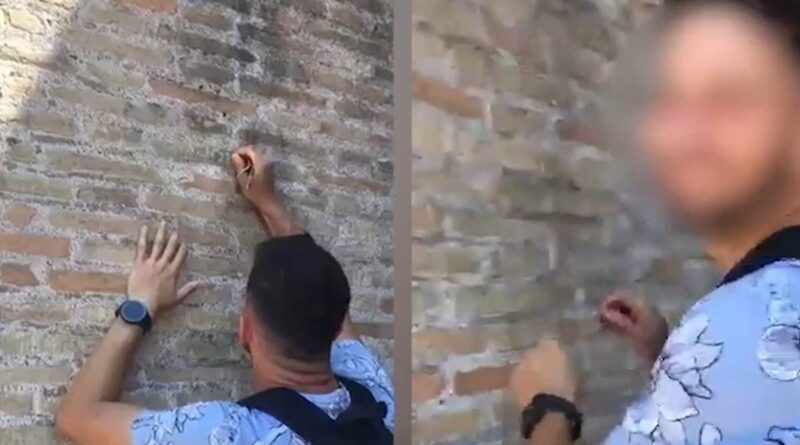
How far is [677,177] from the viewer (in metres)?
1.26

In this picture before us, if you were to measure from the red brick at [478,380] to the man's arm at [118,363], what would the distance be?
2.40ft

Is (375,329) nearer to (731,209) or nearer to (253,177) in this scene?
(253,177)

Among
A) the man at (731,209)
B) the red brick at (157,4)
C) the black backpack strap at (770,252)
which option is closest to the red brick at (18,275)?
the red brick at (157,4)

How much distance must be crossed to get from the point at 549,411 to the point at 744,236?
1.63 ft

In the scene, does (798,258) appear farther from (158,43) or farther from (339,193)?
(339,193)

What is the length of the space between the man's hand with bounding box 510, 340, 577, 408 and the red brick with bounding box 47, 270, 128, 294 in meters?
1.00

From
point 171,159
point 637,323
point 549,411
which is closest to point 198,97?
point 171,159

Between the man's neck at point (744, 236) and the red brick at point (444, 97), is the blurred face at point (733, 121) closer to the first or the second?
the man's neck at point (744, 236)

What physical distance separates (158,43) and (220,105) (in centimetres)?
22

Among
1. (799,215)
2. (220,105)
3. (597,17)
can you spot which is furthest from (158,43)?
(799,215)

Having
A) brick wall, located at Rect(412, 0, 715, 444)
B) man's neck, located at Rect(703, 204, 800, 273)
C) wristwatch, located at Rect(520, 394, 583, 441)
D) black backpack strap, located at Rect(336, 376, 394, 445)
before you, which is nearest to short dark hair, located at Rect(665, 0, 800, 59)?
man's neck, located at Rect(703, 204, 800, 273)

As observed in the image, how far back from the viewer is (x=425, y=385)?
1.79 meters

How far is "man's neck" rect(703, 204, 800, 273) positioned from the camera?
1197mm

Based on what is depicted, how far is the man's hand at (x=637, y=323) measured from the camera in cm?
183
